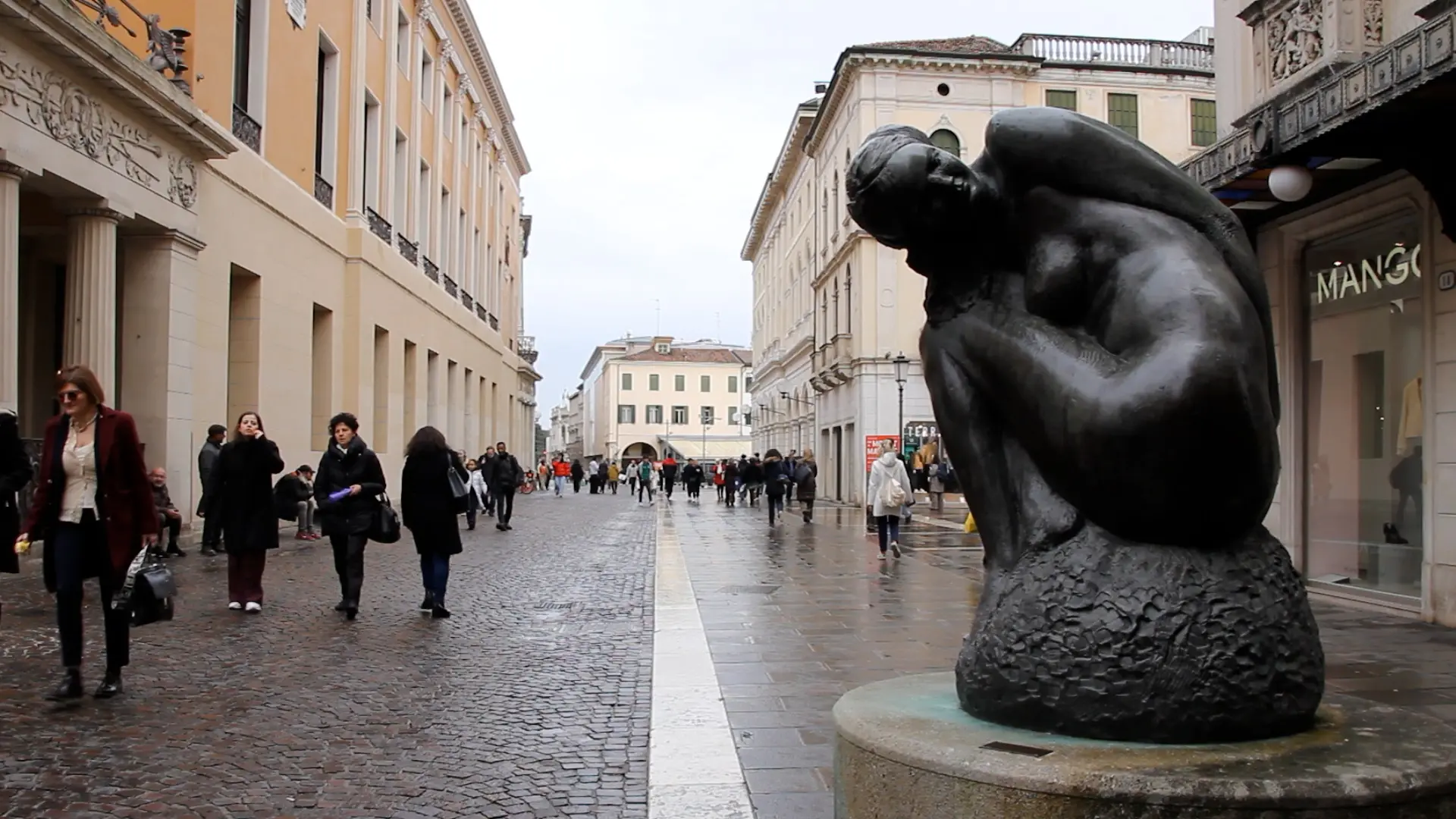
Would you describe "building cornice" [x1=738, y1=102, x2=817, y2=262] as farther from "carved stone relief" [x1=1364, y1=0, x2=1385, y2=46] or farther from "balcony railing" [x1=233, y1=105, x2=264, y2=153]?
"carved stone relief" [x1=1364, y1=0, x2=1385, y2=46]

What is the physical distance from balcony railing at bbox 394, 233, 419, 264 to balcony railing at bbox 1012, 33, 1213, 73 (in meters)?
19.6

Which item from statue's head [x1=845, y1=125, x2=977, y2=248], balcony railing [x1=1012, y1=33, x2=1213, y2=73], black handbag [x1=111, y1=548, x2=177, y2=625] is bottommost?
black handbag [x1=111, y1=548, x2=177, y2=625]

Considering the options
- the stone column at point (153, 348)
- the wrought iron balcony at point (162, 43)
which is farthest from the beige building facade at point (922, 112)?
the wrought iron balcony at point (162, 43)

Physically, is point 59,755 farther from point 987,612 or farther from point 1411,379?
point 1411,379

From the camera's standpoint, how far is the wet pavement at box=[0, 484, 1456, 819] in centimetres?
419

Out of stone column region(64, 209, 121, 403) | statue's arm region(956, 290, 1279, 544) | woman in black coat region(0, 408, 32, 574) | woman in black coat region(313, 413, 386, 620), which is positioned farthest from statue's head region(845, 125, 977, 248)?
stone column region(64, 209, 121, 403)

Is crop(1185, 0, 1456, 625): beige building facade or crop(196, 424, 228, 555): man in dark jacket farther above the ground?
crop(1185, 0, 1456, 625): beige building facade

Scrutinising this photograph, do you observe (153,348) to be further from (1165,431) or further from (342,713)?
(1165,431)

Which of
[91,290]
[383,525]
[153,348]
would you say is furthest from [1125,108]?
[383,525]

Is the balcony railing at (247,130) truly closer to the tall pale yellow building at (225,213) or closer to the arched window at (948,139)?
the tall pale yellow building at (225,213)

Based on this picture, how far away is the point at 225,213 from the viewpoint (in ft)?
58.3

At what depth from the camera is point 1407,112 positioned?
764 centimetres

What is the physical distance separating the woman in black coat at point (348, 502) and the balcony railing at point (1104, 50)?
31443mm

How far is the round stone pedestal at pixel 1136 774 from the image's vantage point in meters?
2.21
